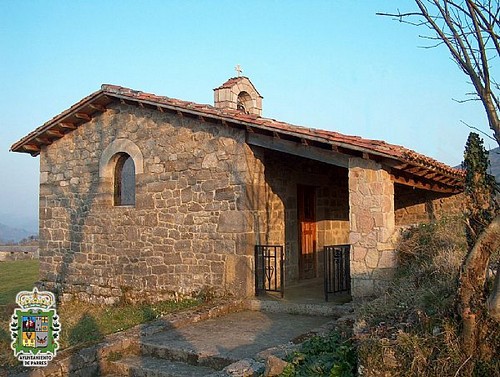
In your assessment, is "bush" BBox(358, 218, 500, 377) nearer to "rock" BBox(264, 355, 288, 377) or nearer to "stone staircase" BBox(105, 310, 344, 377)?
"rock" BBox(264, 355, 288, 377)

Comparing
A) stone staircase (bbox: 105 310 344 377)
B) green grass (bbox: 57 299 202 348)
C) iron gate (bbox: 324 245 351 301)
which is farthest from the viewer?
iron gate (bbox: 324 245 351 301)

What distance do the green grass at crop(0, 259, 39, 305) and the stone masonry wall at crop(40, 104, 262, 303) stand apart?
1325 mm

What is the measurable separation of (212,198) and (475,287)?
568cm

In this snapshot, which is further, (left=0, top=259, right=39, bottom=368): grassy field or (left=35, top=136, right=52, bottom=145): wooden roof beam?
(left=35, top=136, right=52, bottom=145): wooden roof beam

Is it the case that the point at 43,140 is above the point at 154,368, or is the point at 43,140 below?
above

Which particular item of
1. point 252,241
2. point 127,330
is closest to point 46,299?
point 127,330

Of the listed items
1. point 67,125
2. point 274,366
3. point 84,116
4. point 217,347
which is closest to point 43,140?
point 67,125

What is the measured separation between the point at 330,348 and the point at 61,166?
8.69 metres

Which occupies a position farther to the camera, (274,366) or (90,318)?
(90,318)

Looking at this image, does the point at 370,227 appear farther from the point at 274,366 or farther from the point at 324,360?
the point at 274,366

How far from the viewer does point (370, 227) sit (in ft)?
23.7

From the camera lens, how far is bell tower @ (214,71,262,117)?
34.3 feet

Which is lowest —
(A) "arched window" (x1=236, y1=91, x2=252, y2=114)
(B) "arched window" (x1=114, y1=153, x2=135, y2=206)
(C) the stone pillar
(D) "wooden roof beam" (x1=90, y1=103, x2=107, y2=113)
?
(C) the stone pillar

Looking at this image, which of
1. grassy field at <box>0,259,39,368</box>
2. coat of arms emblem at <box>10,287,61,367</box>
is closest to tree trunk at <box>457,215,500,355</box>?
coat of arms emblem at <box>10,287,61,367</box>
